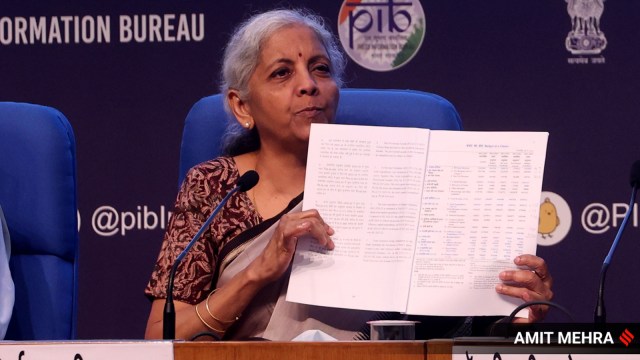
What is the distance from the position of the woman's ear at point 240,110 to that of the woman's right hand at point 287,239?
0.36m

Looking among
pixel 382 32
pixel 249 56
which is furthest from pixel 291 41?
pixel 382 32

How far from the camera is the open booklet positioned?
175cm

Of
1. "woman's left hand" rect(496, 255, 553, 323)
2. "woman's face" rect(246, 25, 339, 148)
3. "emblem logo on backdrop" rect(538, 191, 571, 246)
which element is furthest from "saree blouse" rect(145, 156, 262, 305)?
"emblem logo on backdrop" rect(538, 191, 571, 246)

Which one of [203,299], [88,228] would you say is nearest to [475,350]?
[203,299]

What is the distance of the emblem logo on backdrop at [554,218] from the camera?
2795 millimetres

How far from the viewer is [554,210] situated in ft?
9.18

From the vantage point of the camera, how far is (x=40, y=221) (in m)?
2.15

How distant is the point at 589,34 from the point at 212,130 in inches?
41.9

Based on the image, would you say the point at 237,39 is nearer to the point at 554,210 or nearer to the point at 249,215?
the point at 249,215

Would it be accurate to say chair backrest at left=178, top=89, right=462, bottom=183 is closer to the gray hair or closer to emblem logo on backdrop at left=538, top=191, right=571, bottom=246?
the gray hair

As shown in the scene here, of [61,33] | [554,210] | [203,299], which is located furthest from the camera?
[61,33]

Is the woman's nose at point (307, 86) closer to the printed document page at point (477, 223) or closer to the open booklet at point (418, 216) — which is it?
the open booklet at point (418, 216)

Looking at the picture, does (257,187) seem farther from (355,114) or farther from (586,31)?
(586,31)

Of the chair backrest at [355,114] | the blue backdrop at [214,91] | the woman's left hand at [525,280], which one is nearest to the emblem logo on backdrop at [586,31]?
the blue backdrop at [214,91]
